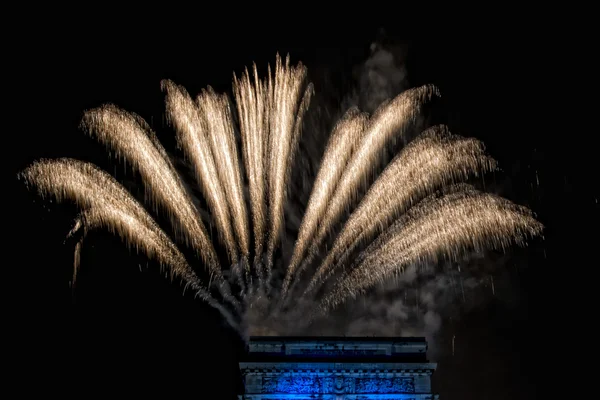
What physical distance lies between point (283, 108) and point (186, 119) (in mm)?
4752

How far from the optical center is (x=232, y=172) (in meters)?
29.9

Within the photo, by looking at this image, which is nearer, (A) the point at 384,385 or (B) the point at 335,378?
(B) the point at 335,378

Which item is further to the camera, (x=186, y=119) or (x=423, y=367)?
(x=423, y=367)

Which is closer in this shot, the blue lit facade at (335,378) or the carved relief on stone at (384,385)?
the blue lit facade at (335,378)

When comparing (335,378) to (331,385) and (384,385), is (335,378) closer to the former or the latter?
(331,385)

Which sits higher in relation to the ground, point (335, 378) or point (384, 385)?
point (335, 378)

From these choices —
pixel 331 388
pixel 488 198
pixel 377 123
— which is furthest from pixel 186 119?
pixel 331 388

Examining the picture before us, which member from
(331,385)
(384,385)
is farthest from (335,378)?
(384,385)

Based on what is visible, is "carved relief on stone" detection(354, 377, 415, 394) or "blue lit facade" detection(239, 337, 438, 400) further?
"carved relief on stone" detection(354, 377, 415, 394)

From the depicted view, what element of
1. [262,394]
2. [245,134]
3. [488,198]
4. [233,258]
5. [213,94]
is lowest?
[262,394]

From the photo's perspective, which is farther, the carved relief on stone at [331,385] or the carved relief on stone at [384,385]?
the carved relief on stone at [384,385]

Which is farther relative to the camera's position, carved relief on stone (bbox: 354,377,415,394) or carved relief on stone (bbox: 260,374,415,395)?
carved relief on stone (bbox: 354,377,415,394)

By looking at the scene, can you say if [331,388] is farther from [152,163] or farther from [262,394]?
[152,163]

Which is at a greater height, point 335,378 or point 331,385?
point 335,378
